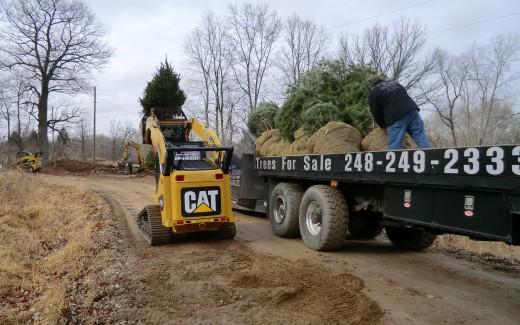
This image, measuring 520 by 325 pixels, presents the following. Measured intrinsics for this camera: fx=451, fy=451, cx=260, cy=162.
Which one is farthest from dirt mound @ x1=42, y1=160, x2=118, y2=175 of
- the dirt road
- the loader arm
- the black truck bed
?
the black truck bed

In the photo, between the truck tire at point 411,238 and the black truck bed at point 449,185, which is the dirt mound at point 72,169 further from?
the black truck bed at point 449,185

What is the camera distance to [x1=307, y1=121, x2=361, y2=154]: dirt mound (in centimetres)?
727

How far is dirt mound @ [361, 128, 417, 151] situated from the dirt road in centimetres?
169

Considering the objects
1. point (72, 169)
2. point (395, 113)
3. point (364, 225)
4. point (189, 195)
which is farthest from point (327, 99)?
point (72, 169)

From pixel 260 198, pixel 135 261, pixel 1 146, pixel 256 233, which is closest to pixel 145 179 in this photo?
pixel 260 198

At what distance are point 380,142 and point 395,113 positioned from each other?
57 centimetres

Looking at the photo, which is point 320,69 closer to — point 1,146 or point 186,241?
point 186,241

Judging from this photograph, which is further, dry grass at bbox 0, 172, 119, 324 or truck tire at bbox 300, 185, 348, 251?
truck tire at bbox 300, 185, 348, 251

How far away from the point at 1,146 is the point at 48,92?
11.0 m

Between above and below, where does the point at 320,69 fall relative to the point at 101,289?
above

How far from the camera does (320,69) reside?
384 inches

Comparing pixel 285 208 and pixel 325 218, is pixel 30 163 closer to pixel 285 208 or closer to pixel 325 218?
pixel 285 208

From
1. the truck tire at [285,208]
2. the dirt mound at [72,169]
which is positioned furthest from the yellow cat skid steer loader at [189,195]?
the dirt mound at [72,169]

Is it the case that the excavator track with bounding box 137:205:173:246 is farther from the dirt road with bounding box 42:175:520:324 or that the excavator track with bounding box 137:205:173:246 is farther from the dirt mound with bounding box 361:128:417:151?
the dirt mound with bounding box 361:128:417:151
